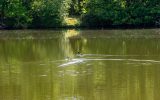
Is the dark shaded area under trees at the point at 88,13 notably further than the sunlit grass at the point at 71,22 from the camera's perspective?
No

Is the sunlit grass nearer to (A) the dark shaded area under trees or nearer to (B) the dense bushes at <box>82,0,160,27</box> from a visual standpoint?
(A) the dark shaded area under trees

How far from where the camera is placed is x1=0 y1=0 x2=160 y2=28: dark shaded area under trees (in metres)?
69.6

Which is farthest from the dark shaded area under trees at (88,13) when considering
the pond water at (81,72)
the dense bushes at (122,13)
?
the pond water at (81,72)

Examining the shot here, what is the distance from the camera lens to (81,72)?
26.1 metres

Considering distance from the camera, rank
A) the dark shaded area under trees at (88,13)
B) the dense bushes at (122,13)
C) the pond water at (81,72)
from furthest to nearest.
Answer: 1. the dark shaded area under trees at (88,13)
2. the dense bushes at (122,13)
3. the pond water at (81,72)

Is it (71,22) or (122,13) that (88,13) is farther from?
(122,13)

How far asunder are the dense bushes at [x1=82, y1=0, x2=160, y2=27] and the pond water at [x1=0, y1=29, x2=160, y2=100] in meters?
27.5

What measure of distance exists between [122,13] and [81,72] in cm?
4489

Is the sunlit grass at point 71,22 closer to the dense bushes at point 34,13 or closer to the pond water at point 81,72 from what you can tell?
the dense bushes at point 34,13

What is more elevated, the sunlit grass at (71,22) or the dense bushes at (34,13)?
the dense bushes at (34,13)

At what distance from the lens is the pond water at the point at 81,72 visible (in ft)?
65.7

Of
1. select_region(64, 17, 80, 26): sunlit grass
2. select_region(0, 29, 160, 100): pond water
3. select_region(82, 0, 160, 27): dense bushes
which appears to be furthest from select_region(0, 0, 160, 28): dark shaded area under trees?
select_region(0, 29, 160, 100): pond water

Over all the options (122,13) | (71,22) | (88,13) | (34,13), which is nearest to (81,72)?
(122,13)

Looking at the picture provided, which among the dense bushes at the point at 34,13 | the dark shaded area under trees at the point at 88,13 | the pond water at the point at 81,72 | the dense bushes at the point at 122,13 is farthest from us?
the dense bushes at the point at 34,13
